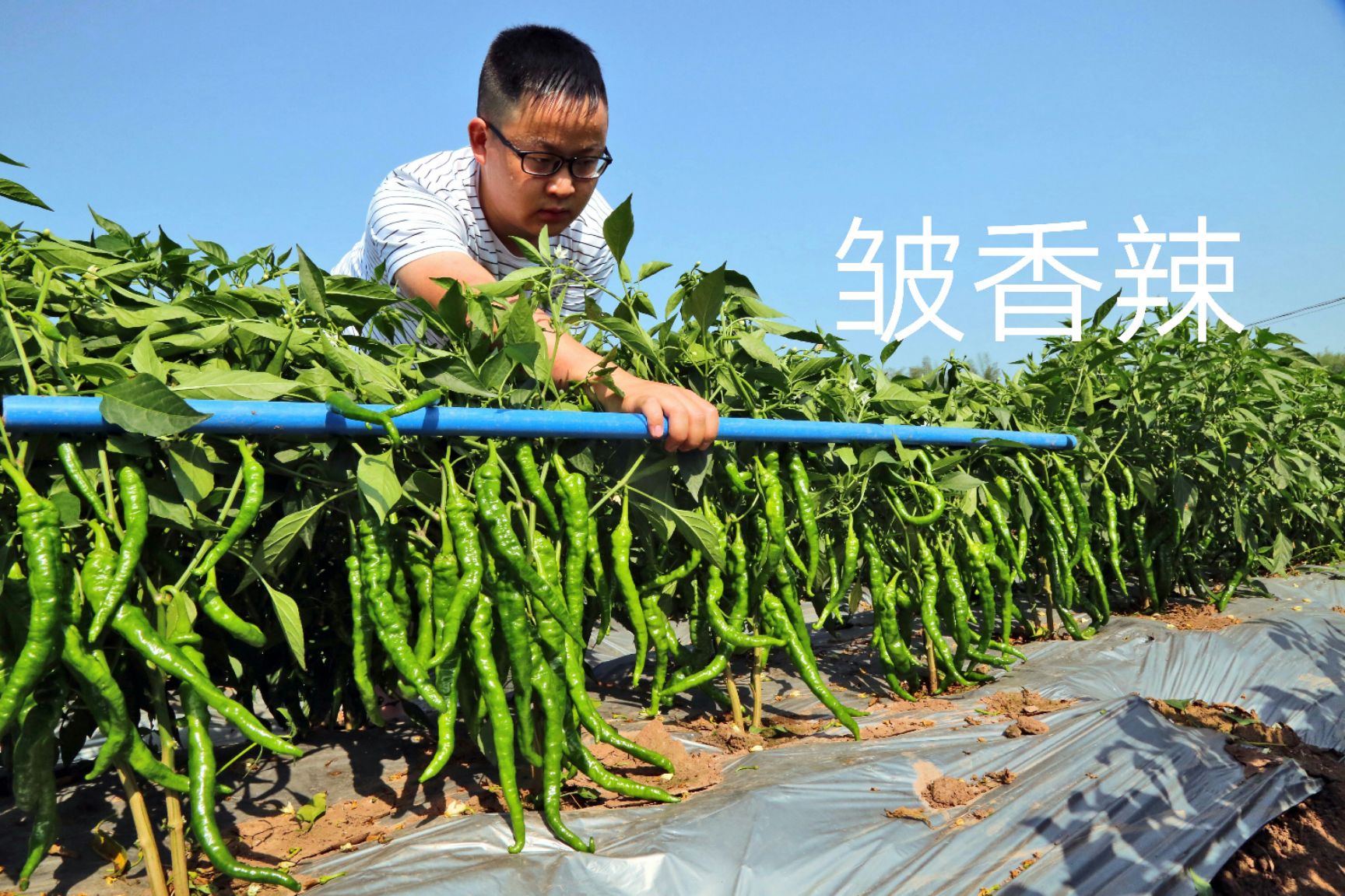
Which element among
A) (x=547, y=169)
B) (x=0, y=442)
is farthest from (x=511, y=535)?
(x=547, y=169)

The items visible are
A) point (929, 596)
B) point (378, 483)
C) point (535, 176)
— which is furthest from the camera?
point (929, 596)

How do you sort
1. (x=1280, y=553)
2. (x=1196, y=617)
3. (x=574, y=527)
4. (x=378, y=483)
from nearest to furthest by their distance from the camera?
(x=378, y=483), (x=574, y=527), (x=1196, y=617), (x=1280, y=553)

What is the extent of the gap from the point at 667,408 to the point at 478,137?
4.18ft

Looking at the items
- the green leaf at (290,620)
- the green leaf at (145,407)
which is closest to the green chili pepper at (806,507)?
the green leaf at (290,620)

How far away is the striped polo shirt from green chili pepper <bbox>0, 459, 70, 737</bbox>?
49.4 inches

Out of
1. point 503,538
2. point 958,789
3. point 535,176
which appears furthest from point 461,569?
point 958,789

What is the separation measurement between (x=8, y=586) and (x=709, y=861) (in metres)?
1.48

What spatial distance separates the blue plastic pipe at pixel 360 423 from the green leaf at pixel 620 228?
43cm

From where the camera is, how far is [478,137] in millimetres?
2982

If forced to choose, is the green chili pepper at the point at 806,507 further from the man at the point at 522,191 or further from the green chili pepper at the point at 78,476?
the green chili pepper at the point at 78,476

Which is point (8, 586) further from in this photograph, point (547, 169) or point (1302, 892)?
point (1302, 892)

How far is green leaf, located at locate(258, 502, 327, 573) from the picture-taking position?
1995 millimetres

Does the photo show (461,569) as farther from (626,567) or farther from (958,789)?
(958,789)

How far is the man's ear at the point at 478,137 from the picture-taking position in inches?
115
